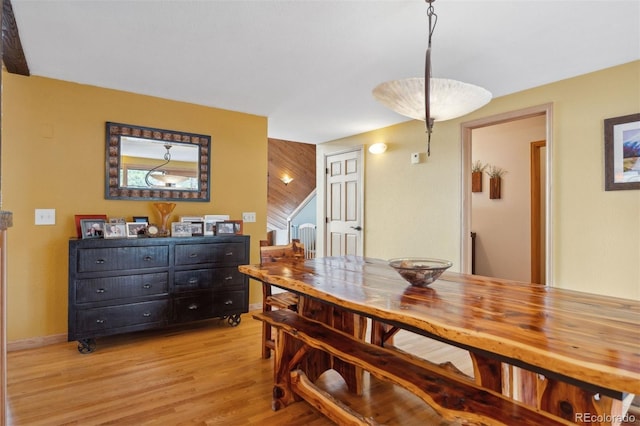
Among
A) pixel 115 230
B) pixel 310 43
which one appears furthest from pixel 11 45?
pixel 310 43

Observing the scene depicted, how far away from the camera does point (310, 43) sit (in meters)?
2.39

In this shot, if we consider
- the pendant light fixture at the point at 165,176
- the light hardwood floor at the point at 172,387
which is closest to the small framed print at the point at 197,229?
the pendant light fixture at the point at 165,176

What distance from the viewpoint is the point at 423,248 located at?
4.11 metres

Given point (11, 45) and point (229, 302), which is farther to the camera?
point (229, 302)

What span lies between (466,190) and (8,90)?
4193 mm

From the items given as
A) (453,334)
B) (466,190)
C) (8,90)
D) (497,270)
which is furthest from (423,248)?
(8,90)

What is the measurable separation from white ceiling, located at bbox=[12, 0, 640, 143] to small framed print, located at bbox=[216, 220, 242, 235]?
4.17 ft

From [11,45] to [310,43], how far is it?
2040 mm

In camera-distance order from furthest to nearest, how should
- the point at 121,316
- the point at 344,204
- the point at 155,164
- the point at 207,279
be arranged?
1. the point at 344,204
2. the point at 155,164
3. the point at 207,279
4. the point at 121,316

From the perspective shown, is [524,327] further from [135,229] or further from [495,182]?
[495,182]

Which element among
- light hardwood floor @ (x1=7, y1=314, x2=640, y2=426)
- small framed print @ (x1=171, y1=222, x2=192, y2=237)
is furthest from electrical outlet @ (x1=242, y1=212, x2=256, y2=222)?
light hardwood floor @ (x1=7, y1=314, x2=640, y2=426)

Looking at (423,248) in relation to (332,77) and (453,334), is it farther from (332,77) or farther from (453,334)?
(453,334)

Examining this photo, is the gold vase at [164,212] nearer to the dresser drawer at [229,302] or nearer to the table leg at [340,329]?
the dresser drawer at [229,302]

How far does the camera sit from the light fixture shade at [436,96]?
1.87 metres
